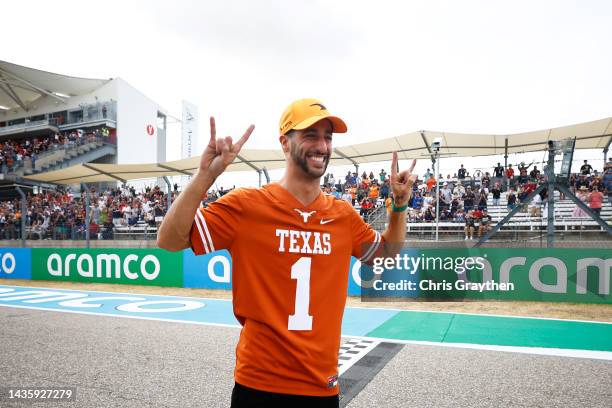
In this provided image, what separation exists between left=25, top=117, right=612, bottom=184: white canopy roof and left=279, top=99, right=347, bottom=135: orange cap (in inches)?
500

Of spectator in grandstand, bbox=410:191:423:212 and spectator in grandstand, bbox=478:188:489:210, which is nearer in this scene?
spectator in grandstand, bbox=478:188:489:210

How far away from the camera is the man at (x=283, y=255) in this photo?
1848mm

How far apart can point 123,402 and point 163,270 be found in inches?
351

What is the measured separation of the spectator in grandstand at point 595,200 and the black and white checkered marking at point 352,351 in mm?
7439

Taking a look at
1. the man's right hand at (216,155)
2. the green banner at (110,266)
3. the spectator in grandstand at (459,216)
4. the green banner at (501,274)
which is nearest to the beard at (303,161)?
the man's right hand at (216,155)

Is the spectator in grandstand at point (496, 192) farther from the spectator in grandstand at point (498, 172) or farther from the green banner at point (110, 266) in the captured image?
the green banner at point (110, 266)

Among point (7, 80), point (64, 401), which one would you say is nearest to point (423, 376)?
point (64, 401)

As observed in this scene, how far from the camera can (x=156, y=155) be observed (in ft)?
121

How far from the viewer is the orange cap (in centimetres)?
198

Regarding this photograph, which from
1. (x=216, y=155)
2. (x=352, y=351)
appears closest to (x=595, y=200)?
(x=352, y=351)

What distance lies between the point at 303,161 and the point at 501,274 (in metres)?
8.75

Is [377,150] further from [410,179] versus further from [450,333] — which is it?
[410,179]

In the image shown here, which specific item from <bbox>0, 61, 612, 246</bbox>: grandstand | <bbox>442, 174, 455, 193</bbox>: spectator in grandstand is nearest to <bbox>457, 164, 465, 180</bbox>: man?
<bbox>0, 61, 612, 246</bbox>: grandstand

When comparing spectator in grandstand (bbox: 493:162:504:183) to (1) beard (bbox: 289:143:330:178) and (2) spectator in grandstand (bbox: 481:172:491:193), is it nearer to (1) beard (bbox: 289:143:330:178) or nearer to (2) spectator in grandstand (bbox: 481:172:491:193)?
(2) spectator in grandstand (bbox: 481:172:491:193)
